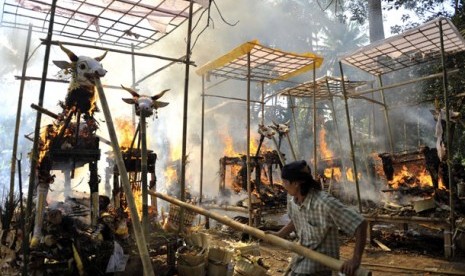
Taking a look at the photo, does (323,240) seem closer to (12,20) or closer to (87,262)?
(87,262)

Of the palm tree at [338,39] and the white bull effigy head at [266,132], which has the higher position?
the palm tree at [338,39]

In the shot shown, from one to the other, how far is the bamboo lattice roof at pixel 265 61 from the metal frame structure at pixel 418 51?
117 cm

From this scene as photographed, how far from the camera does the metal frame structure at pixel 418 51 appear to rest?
809 cm

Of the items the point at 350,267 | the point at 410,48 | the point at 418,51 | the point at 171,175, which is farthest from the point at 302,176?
the point at 171,175

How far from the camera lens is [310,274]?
3.35 meters

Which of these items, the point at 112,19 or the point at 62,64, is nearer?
the point at 62,64

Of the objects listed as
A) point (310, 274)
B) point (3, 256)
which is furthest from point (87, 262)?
point (310, 274)

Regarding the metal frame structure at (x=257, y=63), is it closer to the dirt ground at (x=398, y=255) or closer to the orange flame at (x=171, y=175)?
the dirt ground at (x=398, y=255)

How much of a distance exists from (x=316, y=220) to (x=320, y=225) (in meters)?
0.06

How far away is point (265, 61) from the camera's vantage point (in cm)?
1077

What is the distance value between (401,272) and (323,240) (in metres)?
4.90

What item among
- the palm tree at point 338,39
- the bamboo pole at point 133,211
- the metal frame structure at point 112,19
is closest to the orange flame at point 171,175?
the metal frame structure at point 112,19

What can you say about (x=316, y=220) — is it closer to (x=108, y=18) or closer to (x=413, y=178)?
(x=108, y=18)

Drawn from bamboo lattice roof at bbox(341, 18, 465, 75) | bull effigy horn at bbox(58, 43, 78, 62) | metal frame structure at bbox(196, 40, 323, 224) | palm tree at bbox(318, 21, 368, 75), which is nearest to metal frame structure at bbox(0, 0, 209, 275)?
Result: bull effigy horn at bbox(58, 43, 78, 62)
